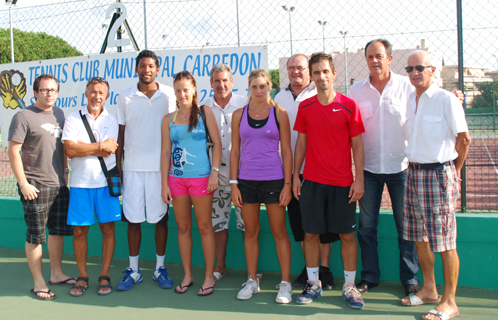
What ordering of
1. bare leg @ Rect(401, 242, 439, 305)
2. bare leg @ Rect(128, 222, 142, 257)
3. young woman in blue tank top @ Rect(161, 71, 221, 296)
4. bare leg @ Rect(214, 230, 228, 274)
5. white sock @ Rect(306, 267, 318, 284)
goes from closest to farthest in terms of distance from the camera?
bare leg @ Rect(401, 242, 439, 305)
white sock @ Rect(306, 267, 318, 284)
young woman in blue tank top @ Rect(161, 71, 221, 296)
bare leg @ Rect(128, 222, 142, 257)
bare leg @ Rect(214, 230, 228, 274)

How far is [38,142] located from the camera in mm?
3473

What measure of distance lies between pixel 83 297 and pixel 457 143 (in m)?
3.37

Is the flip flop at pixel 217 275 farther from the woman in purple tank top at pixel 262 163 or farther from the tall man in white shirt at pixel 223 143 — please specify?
the woman in purple tank top at pixel 262 163

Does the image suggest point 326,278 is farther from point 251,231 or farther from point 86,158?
point 86,158

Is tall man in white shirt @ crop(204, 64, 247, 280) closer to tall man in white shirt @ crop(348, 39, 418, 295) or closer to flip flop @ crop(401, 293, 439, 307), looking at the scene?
tall man in white shirt @ crop(348, 39, 418, 295)

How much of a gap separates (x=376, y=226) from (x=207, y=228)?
59.5 inches

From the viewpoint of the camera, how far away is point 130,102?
144 inches

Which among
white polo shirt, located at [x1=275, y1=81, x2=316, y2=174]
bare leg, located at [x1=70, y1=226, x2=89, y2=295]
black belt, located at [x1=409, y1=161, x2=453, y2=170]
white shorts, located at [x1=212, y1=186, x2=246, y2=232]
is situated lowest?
bare leg, located at [x1=70, y1=226, x2=89, y2=295]

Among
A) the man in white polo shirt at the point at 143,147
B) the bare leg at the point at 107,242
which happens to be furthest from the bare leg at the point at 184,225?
the bare leg at the point at 107,242

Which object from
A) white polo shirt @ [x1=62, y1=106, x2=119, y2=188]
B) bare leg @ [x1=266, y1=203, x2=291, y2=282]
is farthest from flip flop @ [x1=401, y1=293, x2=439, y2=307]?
white polo shirt @ [x1=62, y1=106, x2=119, y2=188]

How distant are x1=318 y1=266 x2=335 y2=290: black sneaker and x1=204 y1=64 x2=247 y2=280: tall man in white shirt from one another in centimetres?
86

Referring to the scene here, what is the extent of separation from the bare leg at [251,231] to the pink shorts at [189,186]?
1.28 feet

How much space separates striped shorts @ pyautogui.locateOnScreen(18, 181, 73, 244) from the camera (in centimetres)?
346

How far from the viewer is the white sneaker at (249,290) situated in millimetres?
3357
